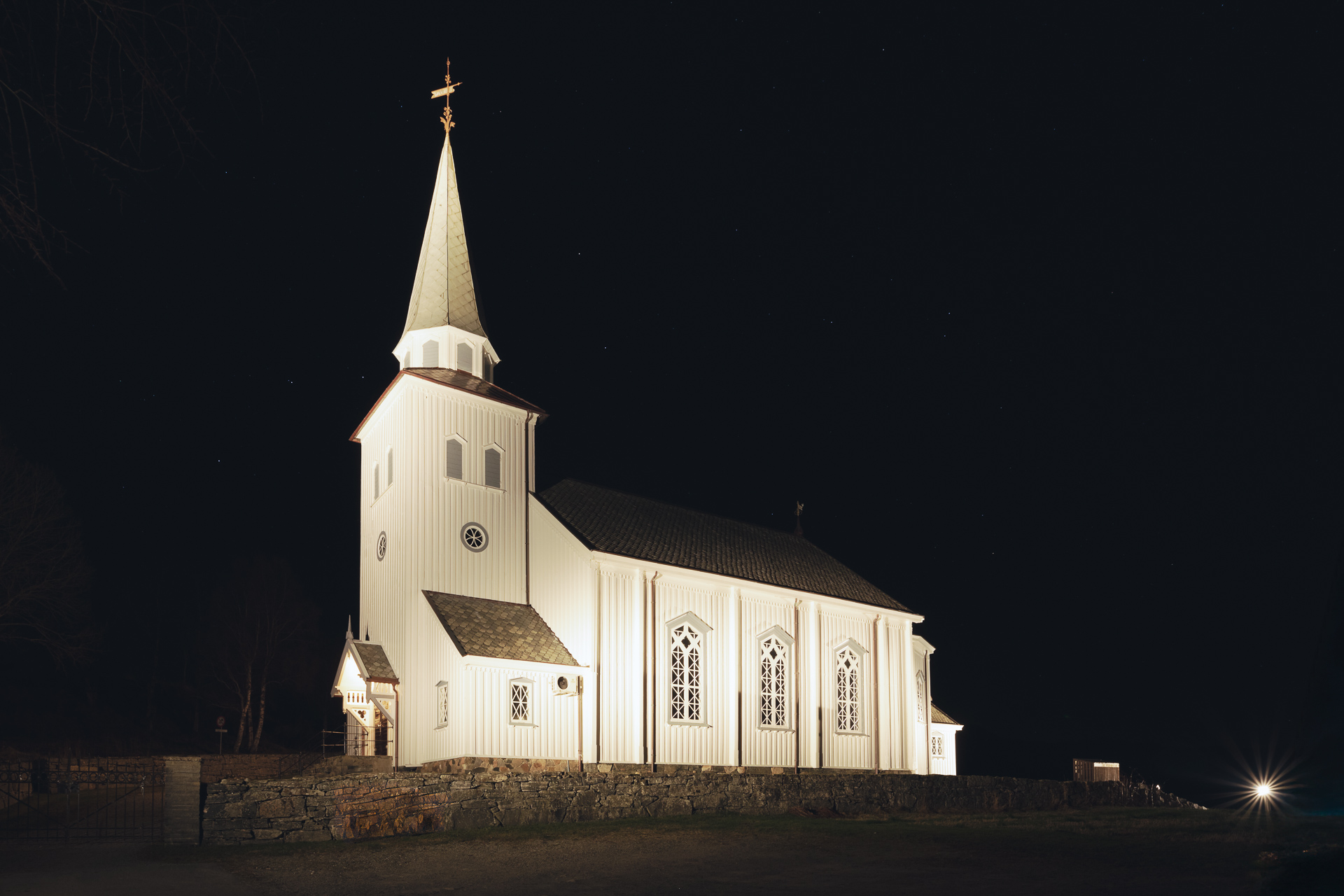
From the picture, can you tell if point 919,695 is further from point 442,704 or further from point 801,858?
point 801,858

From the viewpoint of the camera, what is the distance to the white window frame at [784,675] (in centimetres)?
3184

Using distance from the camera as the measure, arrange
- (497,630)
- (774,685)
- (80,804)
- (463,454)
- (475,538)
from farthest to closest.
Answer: (774,685) → (463,454) → (475,538) → (497,630) → (80,804)

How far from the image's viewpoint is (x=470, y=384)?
104 feet

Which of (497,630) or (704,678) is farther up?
(497,630)

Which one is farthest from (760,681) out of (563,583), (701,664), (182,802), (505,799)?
(182,802)

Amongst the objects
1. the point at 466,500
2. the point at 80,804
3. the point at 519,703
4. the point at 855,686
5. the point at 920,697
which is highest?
the point at 466,500

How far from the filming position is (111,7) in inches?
219

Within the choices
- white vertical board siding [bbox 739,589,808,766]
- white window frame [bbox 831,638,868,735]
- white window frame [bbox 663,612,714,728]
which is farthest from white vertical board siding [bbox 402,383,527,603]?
white window frame [bbox 831,638,868,735]

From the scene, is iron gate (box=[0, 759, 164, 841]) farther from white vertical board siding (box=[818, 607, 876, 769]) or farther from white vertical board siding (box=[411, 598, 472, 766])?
white vertical board siding (box=[818, 607, 876, 769])

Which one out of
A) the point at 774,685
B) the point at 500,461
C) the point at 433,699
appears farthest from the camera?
the point at 774,685

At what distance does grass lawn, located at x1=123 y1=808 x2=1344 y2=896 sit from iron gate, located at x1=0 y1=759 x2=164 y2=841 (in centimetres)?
369

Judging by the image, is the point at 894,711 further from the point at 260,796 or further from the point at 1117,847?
the point at 260,796

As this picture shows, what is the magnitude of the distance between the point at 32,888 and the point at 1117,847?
15.3 meters

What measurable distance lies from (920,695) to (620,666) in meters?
15.2
